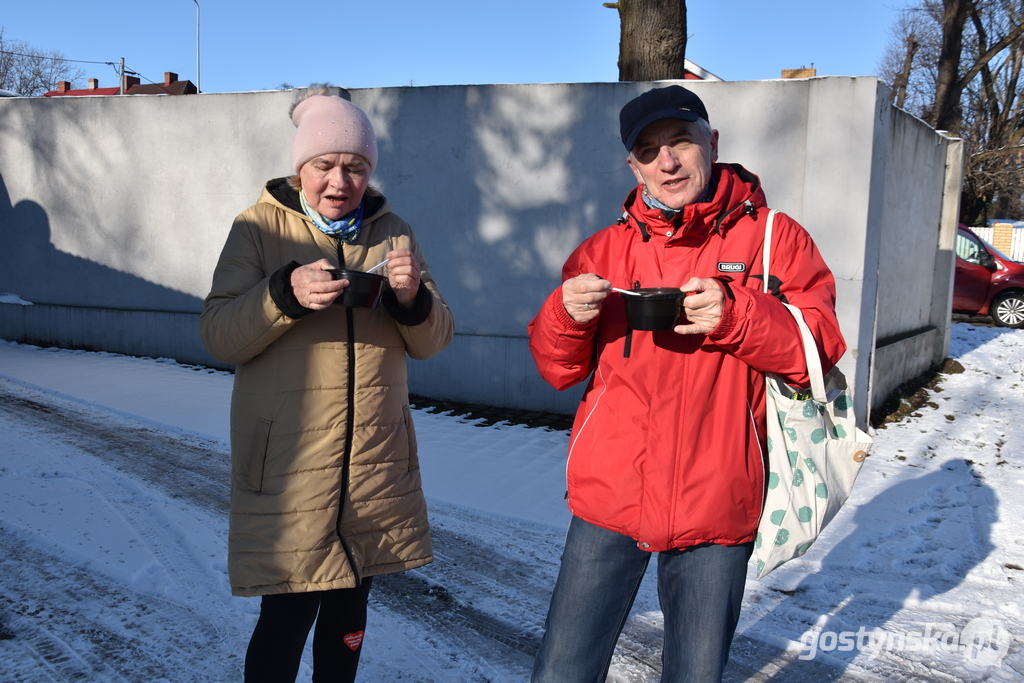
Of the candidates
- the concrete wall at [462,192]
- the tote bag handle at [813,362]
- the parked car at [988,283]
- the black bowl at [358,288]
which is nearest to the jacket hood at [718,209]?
the tote bag handle at [813,362]

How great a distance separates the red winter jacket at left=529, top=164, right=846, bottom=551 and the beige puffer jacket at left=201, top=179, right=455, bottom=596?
1.71ft

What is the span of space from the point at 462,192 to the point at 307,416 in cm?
570

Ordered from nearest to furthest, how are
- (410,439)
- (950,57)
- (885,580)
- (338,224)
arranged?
1. (338,224)
2. (410,439)
3. (885,580)
4. (950,57)

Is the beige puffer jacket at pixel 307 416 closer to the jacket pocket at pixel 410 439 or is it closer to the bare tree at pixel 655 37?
the jacket pocket at pixel 410 439

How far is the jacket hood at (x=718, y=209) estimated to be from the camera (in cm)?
195

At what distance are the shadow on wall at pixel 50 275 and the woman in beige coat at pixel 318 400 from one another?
7.80 meters

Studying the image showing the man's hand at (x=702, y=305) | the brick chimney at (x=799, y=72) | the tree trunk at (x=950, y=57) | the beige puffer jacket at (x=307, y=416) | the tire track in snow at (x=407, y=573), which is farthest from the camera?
the tree trunk at (x=950, y=57)

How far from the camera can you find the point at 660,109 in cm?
200

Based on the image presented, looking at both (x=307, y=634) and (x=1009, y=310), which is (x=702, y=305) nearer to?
(x=307, y=634)

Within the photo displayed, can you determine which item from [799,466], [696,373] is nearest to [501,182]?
[696,373]

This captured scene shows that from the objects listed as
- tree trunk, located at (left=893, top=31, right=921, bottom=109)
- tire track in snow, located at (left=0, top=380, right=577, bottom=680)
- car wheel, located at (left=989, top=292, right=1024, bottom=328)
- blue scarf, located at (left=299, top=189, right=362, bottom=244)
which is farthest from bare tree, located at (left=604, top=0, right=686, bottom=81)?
tree trunk, located at (left=893, top=31, right=921, bottom=109)

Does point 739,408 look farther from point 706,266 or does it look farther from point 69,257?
point 69,257

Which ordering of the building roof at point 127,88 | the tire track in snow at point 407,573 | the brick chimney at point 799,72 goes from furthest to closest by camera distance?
the building roof at point 127,88, the brick chimney at point 799,72, the tire track in snow at point 407,573

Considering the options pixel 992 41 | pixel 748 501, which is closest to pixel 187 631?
pixel 748 501
